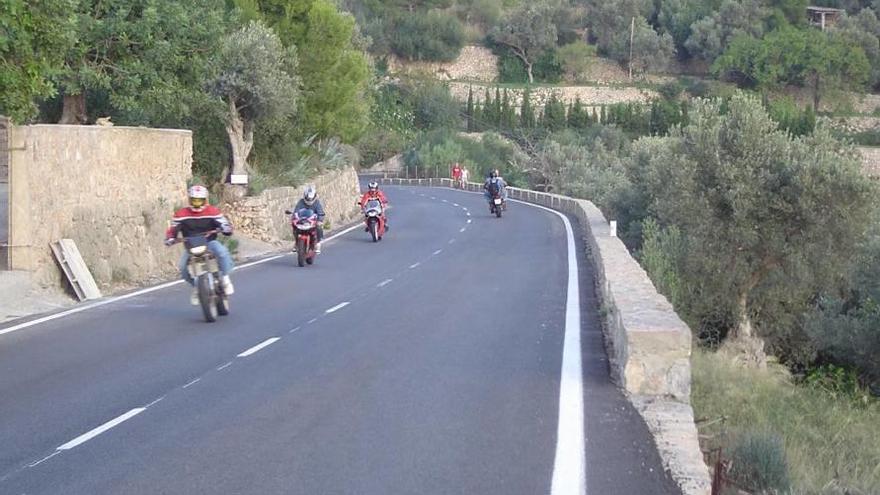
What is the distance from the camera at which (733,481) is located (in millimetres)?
8266

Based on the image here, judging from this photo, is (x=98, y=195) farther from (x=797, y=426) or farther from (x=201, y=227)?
(x=797, y=426)

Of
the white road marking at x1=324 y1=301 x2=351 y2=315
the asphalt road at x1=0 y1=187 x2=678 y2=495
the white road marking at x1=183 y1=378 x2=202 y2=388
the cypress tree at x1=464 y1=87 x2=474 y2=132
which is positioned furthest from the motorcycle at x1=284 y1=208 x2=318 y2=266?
the cypress tree at x1=464 y1=87 x2=474 y2=132

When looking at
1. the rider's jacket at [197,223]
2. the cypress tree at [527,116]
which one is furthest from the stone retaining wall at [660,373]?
the cypress tree at [527,116]

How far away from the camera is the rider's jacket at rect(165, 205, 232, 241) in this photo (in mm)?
15484

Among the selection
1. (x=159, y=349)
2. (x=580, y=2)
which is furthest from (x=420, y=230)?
(x=580, y=2)

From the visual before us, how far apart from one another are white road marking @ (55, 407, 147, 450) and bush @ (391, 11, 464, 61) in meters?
115

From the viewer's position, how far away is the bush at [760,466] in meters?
8.18

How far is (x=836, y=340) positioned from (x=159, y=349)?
13972 millimetres

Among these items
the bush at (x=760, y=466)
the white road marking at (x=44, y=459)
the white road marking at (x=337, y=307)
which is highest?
the white road marking at (x=44, y=459)

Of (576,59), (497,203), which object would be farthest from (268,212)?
(576,59)

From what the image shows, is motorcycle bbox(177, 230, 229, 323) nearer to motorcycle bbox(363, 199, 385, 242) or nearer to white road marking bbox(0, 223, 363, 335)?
white road marking bbox(0, 223, 363, 335)

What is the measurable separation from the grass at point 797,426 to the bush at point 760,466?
0.15m

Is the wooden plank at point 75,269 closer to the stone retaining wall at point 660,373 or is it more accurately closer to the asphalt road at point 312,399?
the asphalt road at point 312,399

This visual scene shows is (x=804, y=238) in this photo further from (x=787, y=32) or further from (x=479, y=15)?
(x=479, y=15)
